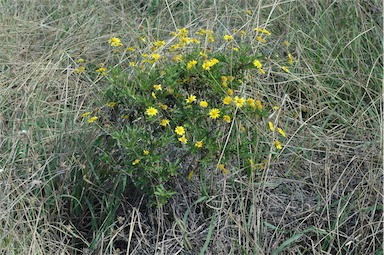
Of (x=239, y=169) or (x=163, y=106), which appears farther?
(x=239, y=169)

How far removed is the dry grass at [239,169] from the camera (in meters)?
2.38

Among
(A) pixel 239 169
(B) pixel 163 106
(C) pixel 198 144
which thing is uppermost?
(B) pixel 163 106

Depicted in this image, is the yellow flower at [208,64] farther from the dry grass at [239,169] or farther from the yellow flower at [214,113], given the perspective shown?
the dry grass at [239,169]

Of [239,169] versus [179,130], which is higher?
[179,130]

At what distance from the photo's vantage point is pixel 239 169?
242 cm

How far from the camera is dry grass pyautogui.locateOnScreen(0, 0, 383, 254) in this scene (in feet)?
7.82

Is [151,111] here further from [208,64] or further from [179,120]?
[208,64]

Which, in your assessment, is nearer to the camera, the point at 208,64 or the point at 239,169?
the point at 208,64

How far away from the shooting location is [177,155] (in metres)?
2.40

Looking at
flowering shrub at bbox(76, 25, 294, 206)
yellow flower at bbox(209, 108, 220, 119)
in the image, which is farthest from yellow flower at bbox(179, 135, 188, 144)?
Result: yellow flower at bbox(209, 108, 220, 119)

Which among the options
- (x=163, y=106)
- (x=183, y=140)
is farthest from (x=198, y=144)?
(x=163, y=106)

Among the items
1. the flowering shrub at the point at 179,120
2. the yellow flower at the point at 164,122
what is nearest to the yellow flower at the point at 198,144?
the flowering shrub at the point at 179,120

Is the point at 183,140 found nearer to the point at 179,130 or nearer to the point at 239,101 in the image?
the point at 179,130

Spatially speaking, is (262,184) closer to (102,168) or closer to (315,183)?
A: (315,183)
